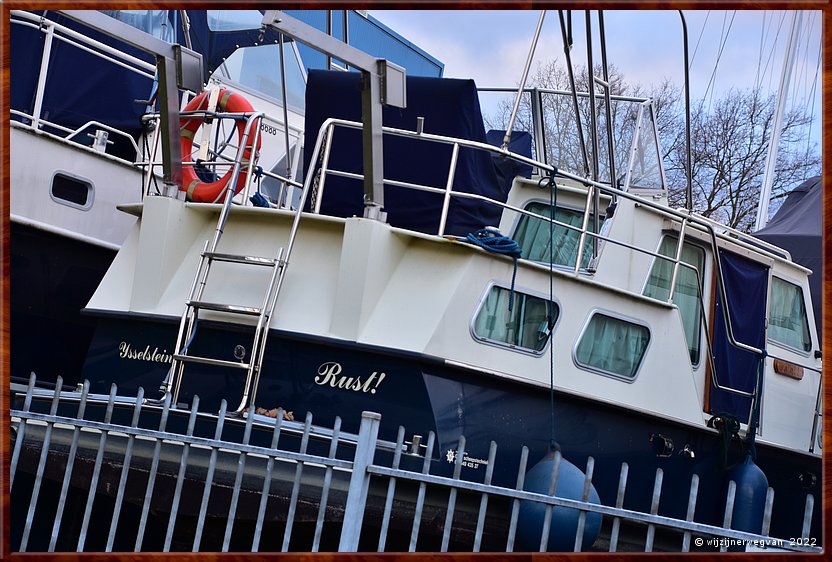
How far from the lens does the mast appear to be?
1393 centimetres

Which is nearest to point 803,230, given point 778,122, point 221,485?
point 778,122

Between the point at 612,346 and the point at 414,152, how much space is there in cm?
226

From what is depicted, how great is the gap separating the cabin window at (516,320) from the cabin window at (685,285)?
1.65 metres

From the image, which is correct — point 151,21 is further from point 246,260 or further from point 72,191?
point 246,260

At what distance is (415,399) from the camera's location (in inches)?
261

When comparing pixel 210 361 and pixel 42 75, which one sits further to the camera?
pixel 42 75

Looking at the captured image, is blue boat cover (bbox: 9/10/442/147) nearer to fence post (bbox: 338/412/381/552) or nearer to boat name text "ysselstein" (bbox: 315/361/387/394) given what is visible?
boat name text "ysselstein" (bbox: 315/361/387/394)

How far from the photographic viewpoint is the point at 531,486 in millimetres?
6441

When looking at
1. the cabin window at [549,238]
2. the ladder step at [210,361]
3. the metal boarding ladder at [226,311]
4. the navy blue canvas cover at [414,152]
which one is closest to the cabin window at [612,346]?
the cabin window at [549,238]

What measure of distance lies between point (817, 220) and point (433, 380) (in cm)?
847

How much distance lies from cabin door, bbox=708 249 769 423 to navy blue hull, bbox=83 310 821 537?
3.79 ft

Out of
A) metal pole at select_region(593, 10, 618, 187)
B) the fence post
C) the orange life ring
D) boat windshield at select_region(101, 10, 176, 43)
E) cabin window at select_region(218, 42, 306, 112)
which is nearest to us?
the fence post

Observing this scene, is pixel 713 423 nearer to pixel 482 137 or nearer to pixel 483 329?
pixel 483 329

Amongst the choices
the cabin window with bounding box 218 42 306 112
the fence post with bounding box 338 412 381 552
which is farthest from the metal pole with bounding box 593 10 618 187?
the cabin window with bounding box 218 42 306 112
